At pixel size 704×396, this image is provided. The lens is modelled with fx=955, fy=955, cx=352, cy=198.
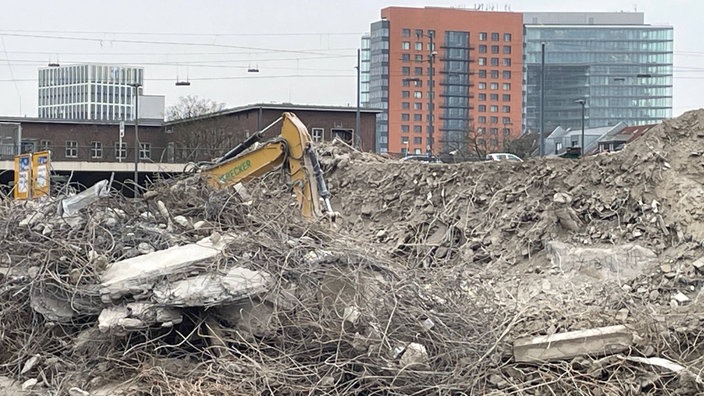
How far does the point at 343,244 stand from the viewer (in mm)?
9148

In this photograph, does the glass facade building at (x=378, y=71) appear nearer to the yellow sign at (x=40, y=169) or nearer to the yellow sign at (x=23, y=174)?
the yellow sign at (x=23, y=174)

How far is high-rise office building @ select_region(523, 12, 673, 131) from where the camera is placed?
124500 mm

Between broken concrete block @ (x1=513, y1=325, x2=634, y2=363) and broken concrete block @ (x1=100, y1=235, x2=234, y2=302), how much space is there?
281 cm

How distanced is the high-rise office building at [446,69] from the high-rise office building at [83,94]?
4012cm

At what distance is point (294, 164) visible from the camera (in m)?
11.5

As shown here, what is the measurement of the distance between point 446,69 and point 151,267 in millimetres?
115564

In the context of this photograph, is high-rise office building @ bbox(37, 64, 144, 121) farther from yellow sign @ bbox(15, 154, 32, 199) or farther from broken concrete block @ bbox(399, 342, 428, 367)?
broken concrete block @ bbox(399, 342, 428, 367)

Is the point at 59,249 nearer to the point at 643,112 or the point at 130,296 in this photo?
the point at 130,296

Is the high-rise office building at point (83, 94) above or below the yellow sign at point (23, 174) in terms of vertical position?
above

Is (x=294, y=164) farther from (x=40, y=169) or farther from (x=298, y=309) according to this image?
(x=40, y=169)

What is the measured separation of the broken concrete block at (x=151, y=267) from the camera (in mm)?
8031

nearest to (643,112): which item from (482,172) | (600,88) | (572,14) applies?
(600,88)

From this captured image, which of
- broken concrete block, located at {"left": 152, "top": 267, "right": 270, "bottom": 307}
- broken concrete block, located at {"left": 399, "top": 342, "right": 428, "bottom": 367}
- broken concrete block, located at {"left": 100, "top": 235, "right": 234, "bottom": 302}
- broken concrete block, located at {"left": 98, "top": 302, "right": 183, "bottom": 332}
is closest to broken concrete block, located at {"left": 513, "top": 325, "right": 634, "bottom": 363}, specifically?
broken concrete block, located at {"left": 399, "top": 342, "right": 428, "bottom": 367}

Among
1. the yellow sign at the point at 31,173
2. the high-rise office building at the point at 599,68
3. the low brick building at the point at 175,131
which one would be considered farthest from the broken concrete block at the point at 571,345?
the high-rise office building at the point at 599,68
